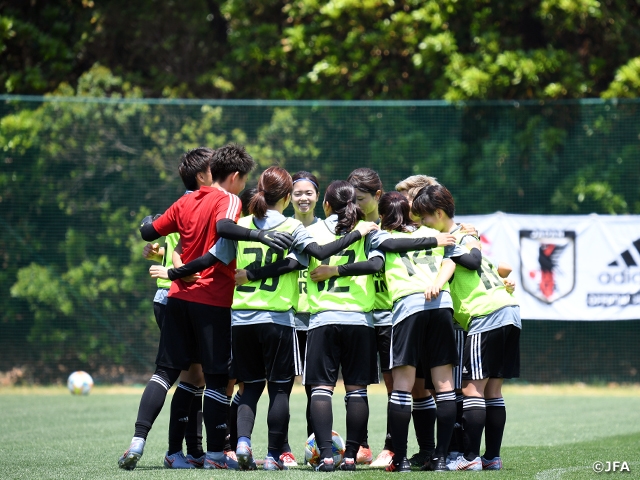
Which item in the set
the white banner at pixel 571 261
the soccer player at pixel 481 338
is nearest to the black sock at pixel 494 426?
the soccer player at pixel 481 338

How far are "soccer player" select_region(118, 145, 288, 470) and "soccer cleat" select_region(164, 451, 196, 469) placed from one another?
0.50 feet

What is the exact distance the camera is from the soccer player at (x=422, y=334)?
4809mm

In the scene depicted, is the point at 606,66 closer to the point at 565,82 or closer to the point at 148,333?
the point at 565,82

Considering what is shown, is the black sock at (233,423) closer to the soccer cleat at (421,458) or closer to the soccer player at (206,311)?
the soccer player at (206,311)

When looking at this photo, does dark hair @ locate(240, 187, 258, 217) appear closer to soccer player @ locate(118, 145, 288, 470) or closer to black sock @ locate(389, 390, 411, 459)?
soccer player @ locate(118, 145, 288, 470)

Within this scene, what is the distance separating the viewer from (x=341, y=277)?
16.1ft

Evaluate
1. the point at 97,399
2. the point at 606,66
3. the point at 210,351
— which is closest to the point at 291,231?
the point at 210,351

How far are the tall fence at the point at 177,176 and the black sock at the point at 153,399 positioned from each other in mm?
6305

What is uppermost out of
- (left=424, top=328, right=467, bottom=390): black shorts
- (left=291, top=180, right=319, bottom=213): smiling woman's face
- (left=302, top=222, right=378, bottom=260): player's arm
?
(left=291, top=180, right=319, bottom=213): smiling woman's face

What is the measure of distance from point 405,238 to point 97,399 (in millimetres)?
6020

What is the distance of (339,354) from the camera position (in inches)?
192

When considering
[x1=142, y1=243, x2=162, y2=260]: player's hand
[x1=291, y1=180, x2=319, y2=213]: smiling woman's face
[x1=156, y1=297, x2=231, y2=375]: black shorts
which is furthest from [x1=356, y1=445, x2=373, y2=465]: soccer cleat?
[x1=142, y1=243, x2=162, y2=260]: player's hand

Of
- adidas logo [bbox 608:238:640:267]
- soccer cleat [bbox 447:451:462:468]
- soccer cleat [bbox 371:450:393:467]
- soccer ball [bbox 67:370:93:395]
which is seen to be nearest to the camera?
soccer cleat [bbox 447:451:462:468]

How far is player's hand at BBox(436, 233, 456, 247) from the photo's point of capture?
491cm
